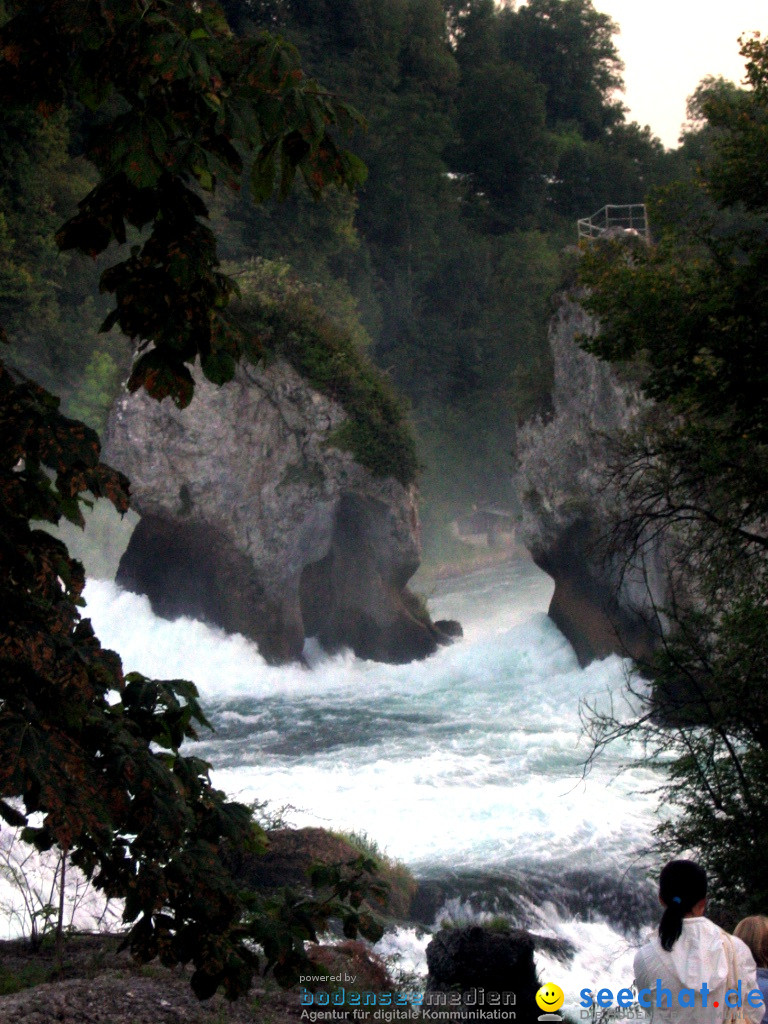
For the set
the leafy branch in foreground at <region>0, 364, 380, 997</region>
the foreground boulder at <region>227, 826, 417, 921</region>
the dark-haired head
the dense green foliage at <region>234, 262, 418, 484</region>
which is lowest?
the foreground boulder at <region>227, 826, 417, 921</region>

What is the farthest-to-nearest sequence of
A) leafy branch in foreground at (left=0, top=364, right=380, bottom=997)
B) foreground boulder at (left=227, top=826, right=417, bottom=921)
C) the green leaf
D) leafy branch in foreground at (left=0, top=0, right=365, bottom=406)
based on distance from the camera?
foreground boulder at (left=227, top=826, right=417, bottom=921), the green leaf, leafy branch in foreground at (left=0, top=0, right=365, bottom=406), leafy branch in foreground at (left=0, top=364, right=380, bottom=997)

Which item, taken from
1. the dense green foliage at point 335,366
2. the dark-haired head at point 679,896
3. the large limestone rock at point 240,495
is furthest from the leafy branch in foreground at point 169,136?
the dense green foliage at point 335,366

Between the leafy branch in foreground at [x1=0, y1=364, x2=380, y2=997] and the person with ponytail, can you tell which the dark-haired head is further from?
the leafy branch in foreground at [x1=0, y1=364, x2=380, y2=997]

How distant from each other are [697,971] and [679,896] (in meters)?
0.21

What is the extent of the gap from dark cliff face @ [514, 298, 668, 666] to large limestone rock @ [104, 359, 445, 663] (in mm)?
3867

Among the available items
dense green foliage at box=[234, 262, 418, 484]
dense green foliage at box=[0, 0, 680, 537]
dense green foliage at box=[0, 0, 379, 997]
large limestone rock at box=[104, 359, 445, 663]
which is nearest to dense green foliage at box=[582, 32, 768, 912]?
dense green foliage at box=[0, 0, 379, 997]

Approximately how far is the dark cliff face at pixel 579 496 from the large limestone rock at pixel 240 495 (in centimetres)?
387

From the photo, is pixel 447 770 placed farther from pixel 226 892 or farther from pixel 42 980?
pixel 226 892

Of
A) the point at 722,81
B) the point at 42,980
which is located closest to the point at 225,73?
the point at 42,980

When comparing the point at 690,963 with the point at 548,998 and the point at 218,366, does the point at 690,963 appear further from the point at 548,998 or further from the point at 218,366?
the point at 548,998

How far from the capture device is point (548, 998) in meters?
7.61

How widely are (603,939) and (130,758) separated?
9.15 m

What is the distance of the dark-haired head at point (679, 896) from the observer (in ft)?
10.7

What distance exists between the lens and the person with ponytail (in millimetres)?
3184
